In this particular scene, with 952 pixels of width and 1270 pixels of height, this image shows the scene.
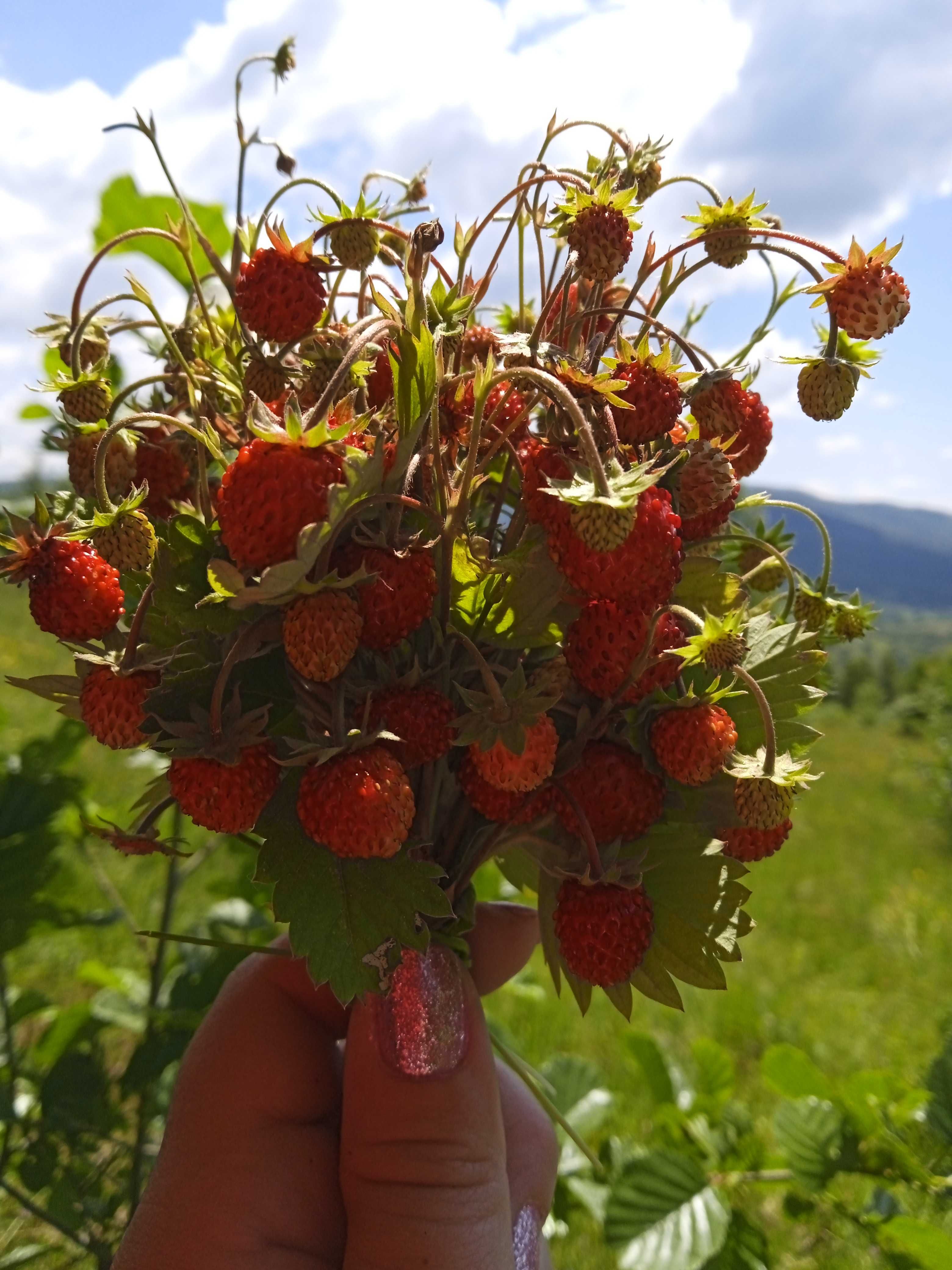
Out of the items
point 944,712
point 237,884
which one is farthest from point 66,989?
point 944,712

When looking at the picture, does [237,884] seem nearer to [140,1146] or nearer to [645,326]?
[140,1146]

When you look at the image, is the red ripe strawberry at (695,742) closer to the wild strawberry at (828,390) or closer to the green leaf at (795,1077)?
the wild strawberry at (828,390)

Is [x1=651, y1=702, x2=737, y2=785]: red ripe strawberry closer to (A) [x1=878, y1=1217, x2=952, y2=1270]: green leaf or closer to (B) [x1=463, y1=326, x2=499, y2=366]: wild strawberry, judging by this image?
(B) [x1=463, y1=326, x2=499, y2=366]: wild strawberry

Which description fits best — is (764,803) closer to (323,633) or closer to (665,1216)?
(323,633)

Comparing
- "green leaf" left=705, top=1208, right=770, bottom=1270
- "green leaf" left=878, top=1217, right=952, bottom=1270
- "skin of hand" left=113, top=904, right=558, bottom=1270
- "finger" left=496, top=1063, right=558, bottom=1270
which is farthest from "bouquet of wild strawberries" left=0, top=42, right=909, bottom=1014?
"green leaf" left=705, top=1208, right=770, bottom=1270

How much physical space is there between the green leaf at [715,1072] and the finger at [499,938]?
1.82ft

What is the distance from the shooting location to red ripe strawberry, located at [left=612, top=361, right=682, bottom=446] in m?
0.58

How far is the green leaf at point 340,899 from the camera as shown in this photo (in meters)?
0.61

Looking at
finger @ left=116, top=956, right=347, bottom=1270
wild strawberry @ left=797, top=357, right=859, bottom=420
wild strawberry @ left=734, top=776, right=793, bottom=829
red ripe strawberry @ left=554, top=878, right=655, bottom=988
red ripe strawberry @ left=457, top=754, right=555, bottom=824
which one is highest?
wild strawberry @ left=797, top=357, right=859, bottom=420

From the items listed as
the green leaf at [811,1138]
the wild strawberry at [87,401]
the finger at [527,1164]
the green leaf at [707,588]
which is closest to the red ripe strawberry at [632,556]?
the green leaf at [707,588]

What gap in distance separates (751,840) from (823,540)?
0.81 ft

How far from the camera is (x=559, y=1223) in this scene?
137 cm

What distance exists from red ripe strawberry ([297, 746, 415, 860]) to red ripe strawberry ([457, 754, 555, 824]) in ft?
0.28

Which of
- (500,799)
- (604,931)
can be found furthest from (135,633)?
(604,931)
